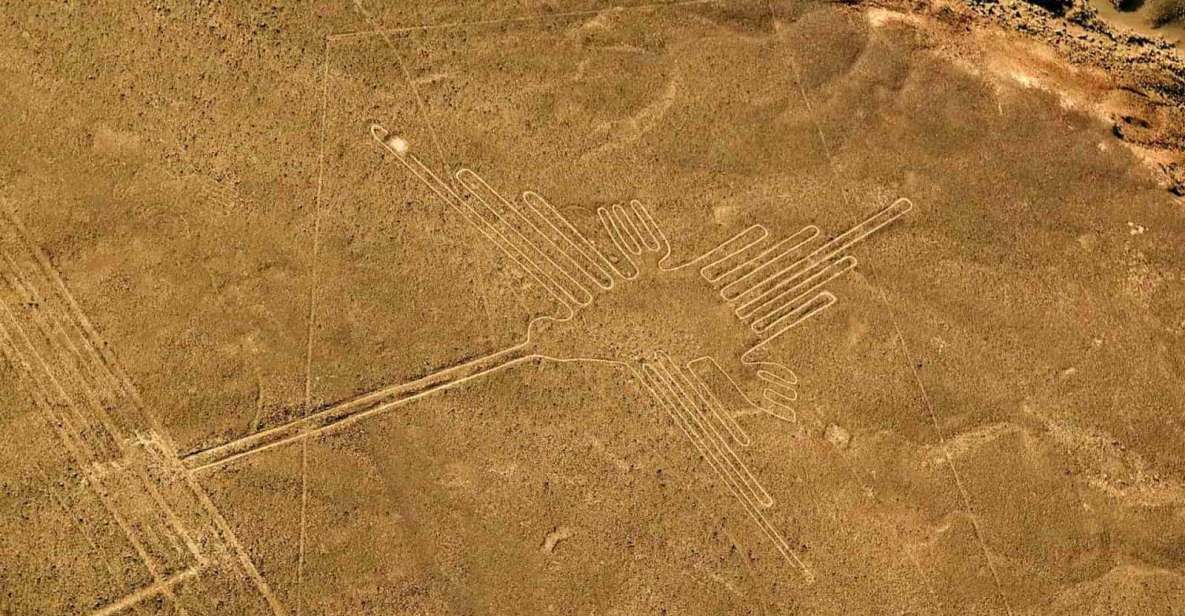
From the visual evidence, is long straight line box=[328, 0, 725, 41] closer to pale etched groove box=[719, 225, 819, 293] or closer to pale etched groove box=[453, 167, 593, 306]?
pale etched groove box=[453, 167, 593, 306]

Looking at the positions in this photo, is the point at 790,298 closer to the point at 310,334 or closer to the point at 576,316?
the point at 576,316

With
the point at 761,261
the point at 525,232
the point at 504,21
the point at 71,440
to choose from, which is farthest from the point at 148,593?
the point at 761,261

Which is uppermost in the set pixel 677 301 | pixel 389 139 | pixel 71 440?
pixel 389 139

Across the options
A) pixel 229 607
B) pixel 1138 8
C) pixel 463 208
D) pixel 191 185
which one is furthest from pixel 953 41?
pixel 229 607

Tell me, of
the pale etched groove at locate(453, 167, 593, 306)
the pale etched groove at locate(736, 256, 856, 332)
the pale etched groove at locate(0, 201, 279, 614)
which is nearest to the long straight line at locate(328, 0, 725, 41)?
the pale etched groove at locate(453, 167, 593, 306)

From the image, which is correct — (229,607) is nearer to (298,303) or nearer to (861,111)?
(298,303)

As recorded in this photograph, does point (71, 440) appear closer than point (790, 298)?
Yes
